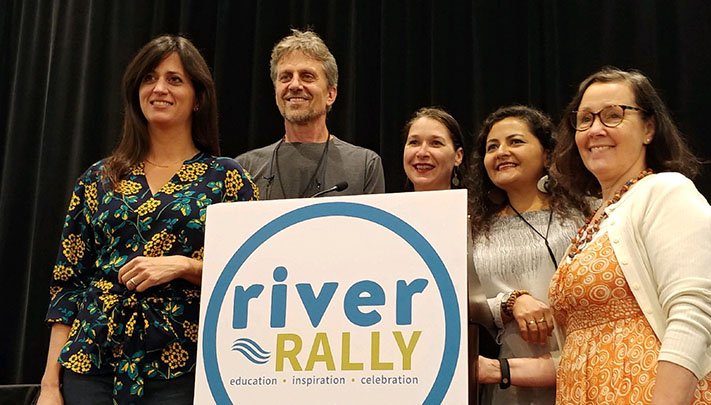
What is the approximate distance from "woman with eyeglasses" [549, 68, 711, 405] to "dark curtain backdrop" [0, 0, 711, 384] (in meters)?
1.26

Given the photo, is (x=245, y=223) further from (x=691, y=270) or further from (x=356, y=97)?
(x=356, y=97)

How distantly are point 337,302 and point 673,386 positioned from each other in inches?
24.8

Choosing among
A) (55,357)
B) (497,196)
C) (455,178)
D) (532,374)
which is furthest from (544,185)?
(55,357)

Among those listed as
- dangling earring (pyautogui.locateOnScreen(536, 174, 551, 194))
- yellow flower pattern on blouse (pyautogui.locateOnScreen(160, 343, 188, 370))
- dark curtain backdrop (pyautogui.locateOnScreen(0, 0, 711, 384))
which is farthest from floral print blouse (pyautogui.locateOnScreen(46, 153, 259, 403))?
dark curtain backdrop (pyautogui.locateOnScreen(0, 0, 711, 384))

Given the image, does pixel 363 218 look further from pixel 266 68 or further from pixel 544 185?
pixel 266 68

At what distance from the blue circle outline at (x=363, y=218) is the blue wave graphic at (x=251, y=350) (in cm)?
4

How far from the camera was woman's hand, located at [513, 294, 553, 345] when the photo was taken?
2100mm

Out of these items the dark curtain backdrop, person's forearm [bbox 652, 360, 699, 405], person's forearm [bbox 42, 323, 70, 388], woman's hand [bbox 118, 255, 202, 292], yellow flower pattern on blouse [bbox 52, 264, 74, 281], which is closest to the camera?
person's forearm [bbox 652, 360, 699, 405]

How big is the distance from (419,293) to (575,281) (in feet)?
1.79

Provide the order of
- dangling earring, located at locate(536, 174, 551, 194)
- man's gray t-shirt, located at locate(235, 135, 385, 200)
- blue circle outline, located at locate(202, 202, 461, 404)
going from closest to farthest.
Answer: blue circle outline, located at locate(202, 202, 461, 404)
dangling earring, located at locate(536, 174, 551, 194)
man's gray t-shirt, located at locate(235, 135, 385, 200)

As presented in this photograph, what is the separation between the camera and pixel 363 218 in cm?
140

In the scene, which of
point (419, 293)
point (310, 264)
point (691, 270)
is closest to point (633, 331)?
point (691, 270)

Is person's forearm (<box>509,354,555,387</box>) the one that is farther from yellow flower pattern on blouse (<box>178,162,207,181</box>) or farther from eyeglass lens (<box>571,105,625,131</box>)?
yellow flower pattern on blouse (<box>178,162,207,181</box>)

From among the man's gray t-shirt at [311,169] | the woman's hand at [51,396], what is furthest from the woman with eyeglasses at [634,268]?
the woman's hand at [51,396]
